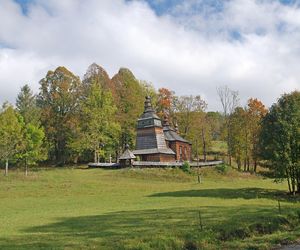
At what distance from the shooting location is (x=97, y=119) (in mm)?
71312

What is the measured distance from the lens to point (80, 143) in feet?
227

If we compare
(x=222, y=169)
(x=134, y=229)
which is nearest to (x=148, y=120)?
(x=222, y=169)

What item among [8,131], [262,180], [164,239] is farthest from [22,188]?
[262,180]

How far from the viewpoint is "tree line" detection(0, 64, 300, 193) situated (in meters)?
64.7

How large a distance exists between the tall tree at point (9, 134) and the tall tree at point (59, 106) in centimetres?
1741

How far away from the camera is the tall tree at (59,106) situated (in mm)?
75812

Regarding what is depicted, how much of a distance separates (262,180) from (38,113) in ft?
137

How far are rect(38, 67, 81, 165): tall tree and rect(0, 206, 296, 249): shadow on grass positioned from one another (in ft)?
172

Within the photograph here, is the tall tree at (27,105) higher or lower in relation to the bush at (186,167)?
higher

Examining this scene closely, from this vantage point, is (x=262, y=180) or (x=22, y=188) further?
(x=262, y=180)

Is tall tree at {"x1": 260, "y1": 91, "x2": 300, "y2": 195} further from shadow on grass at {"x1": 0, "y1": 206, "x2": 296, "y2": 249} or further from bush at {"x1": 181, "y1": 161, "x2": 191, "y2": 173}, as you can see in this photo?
bush at {"x1": 181, "y1": 161, "x2": 191, "y2": 173}

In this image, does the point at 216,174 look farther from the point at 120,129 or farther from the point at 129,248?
the point at 129,248

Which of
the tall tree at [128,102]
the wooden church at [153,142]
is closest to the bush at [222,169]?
the wooden church at [153,142]

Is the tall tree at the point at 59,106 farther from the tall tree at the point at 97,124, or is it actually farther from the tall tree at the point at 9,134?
the tall tree at the point at 9,134
